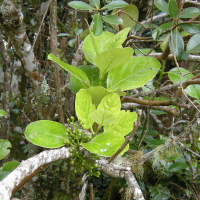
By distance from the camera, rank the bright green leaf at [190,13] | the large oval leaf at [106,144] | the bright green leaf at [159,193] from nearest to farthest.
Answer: the large oval leaf at [106,144], the bright green leaf at [190,13], the bright green leaf at [159,193]

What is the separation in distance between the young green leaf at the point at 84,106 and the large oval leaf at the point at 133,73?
7 centimetres

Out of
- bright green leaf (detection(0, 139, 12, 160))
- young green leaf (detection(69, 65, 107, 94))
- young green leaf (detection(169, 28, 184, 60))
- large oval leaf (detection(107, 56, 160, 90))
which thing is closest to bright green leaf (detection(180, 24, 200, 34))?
young green leaf (detection(169, 28, 184, 60))

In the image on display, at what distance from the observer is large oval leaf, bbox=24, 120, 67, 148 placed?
38 centimetres

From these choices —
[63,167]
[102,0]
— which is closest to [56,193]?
[63,167]

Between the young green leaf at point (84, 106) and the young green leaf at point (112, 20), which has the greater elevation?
the young green leaf at point (112, 20)

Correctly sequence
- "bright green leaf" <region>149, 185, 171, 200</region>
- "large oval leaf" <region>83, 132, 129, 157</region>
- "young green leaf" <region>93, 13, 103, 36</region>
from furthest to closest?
"bright green leaf" <region>149, 185, 171, 200</region>
"young green leaf" <region>93, 13, 103, 36</region>
"large oval leaf" <region>83, 132, 129, 157</region>

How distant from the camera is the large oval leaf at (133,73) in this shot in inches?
17.7

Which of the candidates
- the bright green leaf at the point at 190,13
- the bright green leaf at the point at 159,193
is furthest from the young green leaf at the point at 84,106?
the bright green leaf at the point at 159,193

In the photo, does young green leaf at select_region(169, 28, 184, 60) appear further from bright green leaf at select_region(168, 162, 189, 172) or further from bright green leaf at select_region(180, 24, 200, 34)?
bright green leaf at select_region(168, 162, 189, 172)

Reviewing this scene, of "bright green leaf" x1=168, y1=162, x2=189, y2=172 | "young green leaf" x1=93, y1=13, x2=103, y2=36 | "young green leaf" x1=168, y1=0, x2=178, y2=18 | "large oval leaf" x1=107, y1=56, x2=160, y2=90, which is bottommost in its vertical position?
"bright green leaf" x1=168, y1=162, x2=189, y2=172

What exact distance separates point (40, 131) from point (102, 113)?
0.48ft

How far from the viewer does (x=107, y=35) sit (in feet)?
1.73

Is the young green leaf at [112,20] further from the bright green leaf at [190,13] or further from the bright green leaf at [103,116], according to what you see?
the bright green leaf at [103,116]

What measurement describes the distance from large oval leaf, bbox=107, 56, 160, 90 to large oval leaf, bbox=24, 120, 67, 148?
0.17 m
